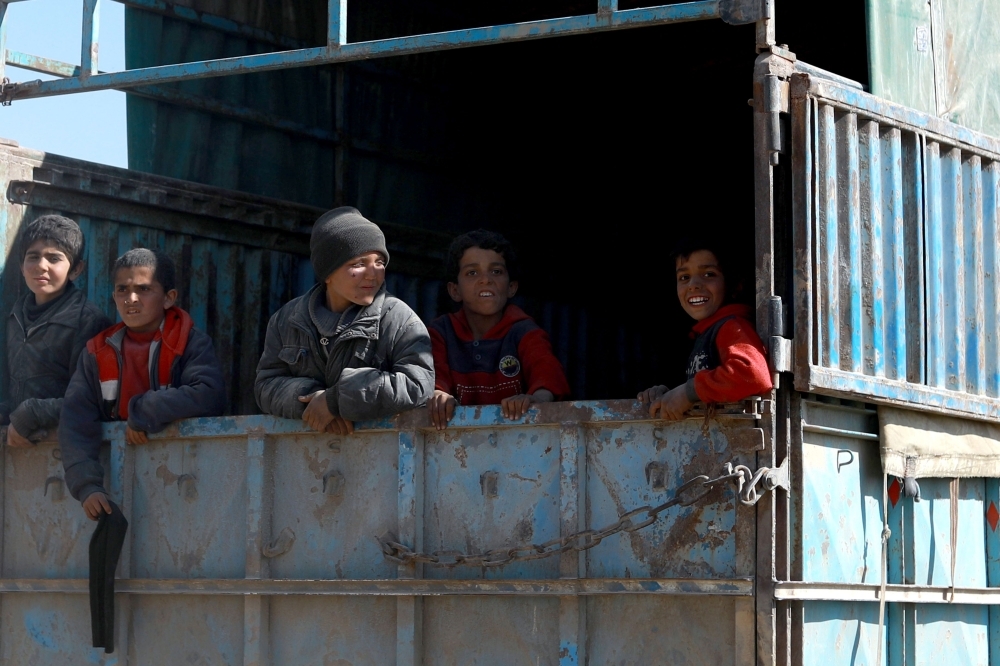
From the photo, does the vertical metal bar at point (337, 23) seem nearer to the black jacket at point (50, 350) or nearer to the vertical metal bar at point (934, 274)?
the black jacket at point (50, 350)

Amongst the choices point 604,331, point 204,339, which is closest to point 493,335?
point 204,339

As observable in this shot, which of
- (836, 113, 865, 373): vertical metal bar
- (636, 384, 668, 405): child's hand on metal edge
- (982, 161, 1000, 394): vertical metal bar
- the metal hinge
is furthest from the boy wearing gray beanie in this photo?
(982, 161, 1000, 394): vertical metal bar

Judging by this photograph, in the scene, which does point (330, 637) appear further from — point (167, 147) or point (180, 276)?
point (167, 147)

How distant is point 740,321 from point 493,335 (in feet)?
4.68

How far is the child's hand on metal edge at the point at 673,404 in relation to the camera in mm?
4191

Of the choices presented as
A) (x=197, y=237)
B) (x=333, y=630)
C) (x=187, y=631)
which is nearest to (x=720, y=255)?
(x=333, y=630)

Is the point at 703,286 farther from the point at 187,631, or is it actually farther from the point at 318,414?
the point at 187,631

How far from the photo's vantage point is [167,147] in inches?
288

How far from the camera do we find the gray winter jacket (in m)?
4.68

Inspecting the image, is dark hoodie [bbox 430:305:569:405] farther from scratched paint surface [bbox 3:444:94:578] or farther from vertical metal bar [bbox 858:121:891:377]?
scratched paint surface [bbox 3:444:94:578]

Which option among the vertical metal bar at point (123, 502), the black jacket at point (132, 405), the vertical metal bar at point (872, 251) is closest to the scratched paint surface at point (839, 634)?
the vertical metal bar at point (872, 251)

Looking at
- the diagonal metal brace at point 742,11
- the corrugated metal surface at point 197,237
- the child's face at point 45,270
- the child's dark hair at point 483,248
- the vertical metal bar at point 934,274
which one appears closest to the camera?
the diagonal metal brace at point 742,11

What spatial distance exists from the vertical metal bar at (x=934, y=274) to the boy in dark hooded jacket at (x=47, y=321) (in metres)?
3.50

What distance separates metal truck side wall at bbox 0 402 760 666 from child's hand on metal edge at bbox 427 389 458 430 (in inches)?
1.2
